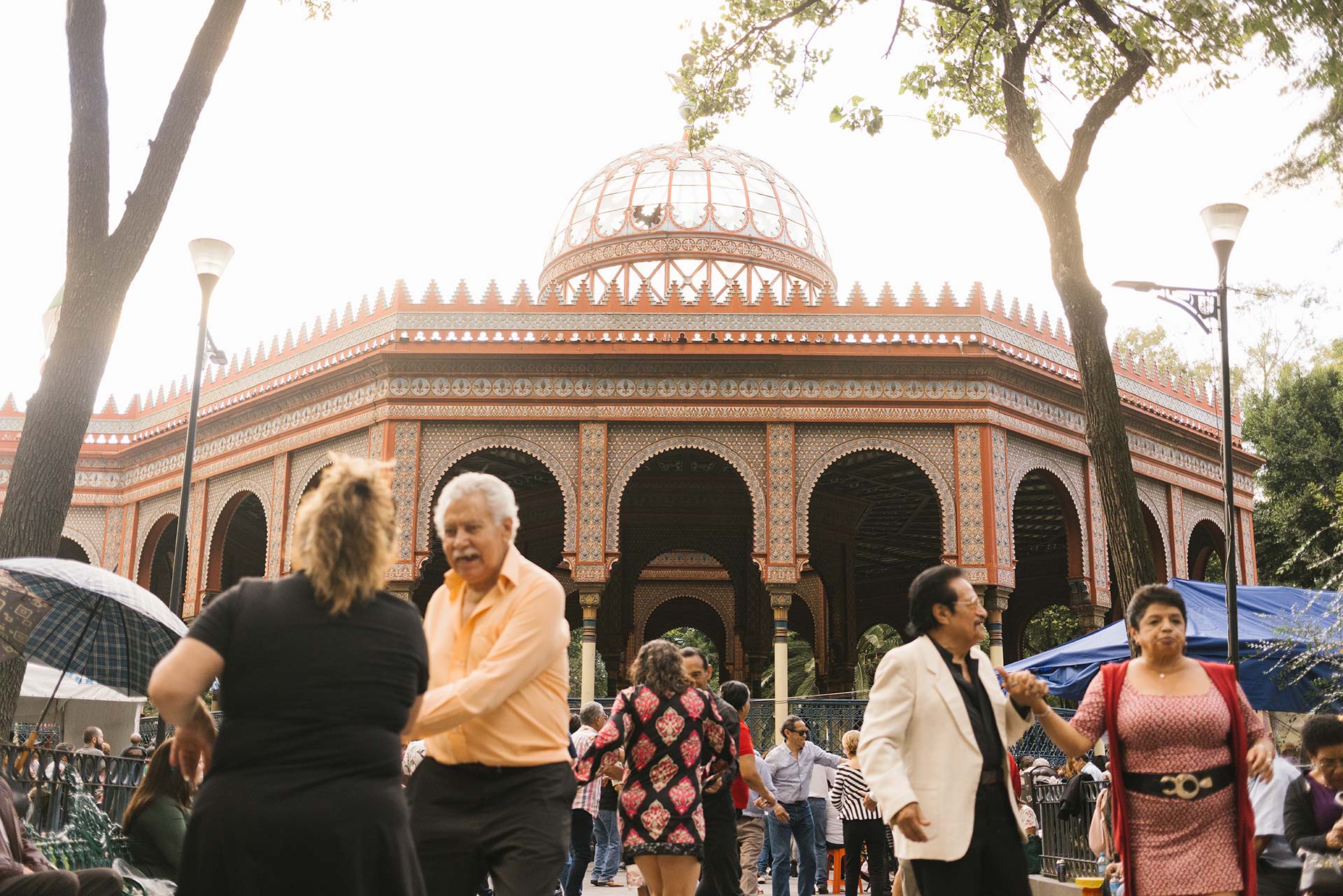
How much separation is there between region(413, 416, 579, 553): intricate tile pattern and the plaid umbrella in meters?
9.93

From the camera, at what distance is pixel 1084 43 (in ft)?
33.0

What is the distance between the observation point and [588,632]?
59.6ft

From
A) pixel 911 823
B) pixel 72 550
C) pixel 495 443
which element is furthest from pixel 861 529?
pixel 911 823

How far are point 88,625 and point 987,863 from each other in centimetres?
601

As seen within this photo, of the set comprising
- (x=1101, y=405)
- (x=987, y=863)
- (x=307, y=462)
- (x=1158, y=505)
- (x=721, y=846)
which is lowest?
(x=721, y=846)

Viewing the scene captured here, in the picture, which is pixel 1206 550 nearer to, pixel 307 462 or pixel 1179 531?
pixel 1179 531

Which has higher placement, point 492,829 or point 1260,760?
point 1260,760

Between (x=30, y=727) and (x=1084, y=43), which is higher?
(x=1084, y=43)

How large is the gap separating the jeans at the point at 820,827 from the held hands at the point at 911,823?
6791 mm

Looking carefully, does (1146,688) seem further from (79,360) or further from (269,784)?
(79,360)

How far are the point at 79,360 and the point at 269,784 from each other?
5.71m

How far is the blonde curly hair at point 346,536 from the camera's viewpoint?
9.31 ft

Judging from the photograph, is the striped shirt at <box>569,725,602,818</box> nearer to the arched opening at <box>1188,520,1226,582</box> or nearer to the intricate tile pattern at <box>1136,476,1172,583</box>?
the intricate tile pattern at <box>1136,476,1172,583</box>

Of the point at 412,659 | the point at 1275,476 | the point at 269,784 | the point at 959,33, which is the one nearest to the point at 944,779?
the point at 412,659
